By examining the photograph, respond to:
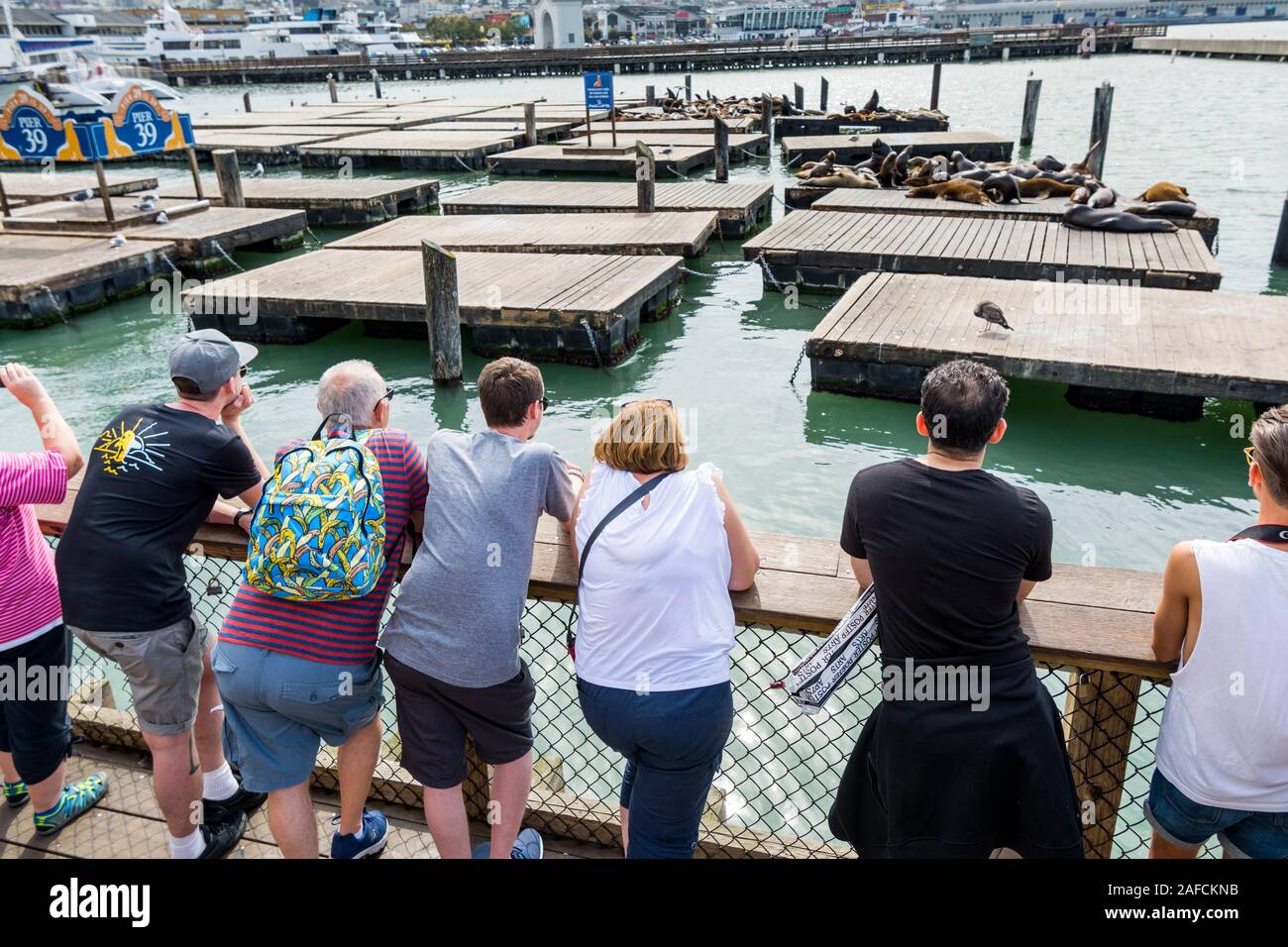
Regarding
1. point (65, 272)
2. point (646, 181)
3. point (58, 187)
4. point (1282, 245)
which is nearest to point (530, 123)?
point (58, 187)

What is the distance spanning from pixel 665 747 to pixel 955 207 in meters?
14.5

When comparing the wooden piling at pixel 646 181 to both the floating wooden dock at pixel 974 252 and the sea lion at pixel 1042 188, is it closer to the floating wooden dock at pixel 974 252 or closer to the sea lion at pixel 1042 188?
the floating wooden dock at pixel 974 252

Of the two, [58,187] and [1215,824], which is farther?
[58,187]

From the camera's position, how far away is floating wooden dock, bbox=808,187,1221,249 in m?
13.8

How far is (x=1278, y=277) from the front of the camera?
1362cm

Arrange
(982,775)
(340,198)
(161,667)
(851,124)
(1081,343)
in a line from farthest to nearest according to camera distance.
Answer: (851,124)
(340,198)
(1081,343)
(161,667)
(982,775)

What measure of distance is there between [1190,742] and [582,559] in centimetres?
156

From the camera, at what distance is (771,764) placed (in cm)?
476

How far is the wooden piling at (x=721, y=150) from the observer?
19.3m

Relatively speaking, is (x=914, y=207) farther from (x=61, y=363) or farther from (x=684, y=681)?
(x=684, y=681)

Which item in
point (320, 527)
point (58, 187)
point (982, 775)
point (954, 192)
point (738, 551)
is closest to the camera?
point (982, 775)

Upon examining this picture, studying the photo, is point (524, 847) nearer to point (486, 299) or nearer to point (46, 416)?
point (46, 416)

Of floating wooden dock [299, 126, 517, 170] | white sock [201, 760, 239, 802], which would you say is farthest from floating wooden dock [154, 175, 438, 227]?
white sock [201, 760, 239, 802]

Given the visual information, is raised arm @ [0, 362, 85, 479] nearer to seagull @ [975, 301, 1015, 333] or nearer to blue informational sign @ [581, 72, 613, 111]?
seagull @ [975, 301, 1015, 333]
